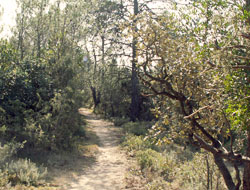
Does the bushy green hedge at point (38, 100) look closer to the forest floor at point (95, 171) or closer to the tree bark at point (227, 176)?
the forest floor at point (95, 171)

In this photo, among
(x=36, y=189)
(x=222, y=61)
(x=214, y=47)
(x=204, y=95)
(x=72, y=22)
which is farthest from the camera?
(x=72, y=22)

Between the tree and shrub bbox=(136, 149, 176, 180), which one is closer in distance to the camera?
the tree

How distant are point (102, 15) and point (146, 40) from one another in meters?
13.3

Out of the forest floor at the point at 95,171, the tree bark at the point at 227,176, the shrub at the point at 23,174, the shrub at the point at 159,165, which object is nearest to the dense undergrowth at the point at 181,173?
the shrub at the point at 159,165

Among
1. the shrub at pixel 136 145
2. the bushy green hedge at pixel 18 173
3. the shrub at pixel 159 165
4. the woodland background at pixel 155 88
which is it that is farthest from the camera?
the shrub at pixel 136 145

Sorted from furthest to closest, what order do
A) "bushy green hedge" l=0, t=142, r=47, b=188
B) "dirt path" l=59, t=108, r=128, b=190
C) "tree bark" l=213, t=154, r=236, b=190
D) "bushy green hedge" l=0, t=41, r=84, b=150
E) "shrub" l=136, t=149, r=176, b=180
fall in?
"bushy green hedge" l=0, t=41, r=84, b=150, "shrub" l=136, t=149, r=176, b=180, "dirt path" l=59, t=108, r=128, b=190, "bushy green hedge" l=0, t=142, r=47, b=188, "tree bark" l=213, t=154, r=236, b=190

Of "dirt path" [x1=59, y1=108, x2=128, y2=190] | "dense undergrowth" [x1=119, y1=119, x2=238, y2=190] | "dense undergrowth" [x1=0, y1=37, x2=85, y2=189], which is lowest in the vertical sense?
"dirt path" [x1=59, y1=108, x2=128, y2=190]

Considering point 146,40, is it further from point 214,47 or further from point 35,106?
point 35,106

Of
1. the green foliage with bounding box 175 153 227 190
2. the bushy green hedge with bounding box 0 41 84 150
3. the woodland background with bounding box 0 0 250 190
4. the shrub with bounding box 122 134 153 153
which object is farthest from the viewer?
the shrub with bounding box 122 134 153 153

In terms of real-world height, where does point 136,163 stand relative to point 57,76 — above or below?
below

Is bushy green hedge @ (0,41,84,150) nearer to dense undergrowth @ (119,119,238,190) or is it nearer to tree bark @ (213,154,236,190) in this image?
dense undergrowth @ (119,119,238,190)

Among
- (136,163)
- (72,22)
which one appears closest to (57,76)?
(72,22)

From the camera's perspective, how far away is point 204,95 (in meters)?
5.37

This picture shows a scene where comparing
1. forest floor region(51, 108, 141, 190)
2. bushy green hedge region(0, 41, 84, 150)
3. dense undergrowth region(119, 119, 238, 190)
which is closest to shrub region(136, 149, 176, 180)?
dense undergrowth region(119, 119, 238, 190)
